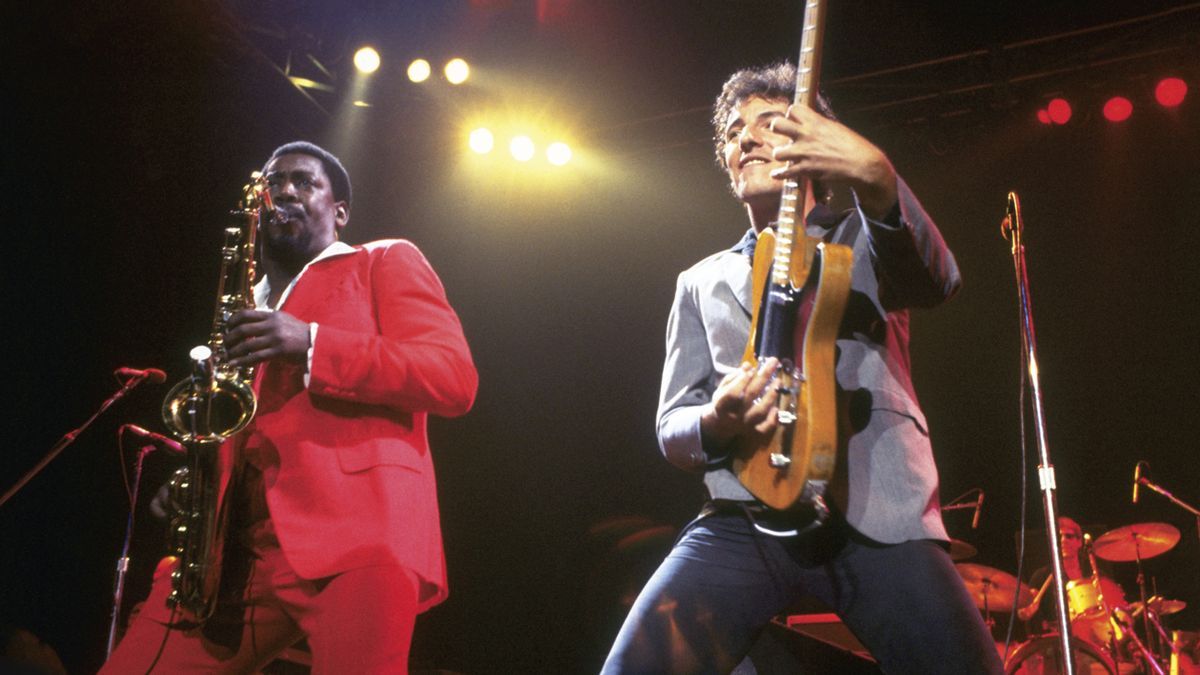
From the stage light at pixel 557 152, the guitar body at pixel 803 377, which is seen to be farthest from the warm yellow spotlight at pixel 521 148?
the guitar body at pixel 803 377

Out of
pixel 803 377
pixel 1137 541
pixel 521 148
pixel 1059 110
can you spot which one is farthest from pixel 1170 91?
pixel 803 377

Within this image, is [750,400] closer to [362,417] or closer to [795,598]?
[795,598]

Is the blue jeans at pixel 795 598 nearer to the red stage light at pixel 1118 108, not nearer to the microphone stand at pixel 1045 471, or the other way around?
the microphone stand at pixel 1045 471

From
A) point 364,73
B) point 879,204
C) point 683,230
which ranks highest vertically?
point 364,73

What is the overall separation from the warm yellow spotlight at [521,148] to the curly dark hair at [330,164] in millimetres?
4672

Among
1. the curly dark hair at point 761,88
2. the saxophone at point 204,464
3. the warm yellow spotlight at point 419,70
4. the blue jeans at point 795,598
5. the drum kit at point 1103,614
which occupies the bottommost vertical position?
the drum kit at point 1103,614

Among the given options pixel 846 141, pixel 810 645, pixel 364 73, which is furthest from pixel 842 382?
pixel 364 73

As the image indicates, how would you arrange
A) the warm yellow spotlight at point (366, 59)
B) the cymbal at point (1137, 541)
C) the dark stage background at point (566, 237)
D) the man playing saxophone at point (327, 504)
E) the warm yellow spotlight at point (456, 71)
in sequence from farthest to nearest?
the cymbal at point (1137, 541)
the warm yellow spotlight at point (456, 71)
the warm yellow spotlight at point (366, 59)
the dark stage background at point (566, 237)
the man playing saxophone at point (327, 504)

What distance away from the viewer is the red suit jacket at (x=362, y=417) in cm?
293

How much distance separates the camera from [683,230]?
974 cm

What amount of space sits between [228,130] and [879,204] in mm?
7023

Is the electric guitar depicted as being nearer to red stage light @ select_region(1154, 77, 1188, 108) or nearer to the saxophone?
the saxophone

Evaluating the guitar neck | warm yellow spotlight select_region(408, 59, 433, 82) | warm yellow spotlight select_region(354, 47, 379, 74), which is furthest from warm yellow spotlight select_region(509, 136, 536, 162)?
the guitar neck

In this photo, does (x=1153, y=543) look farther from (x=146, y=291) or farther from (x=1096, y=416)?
(x=146, y=291)
